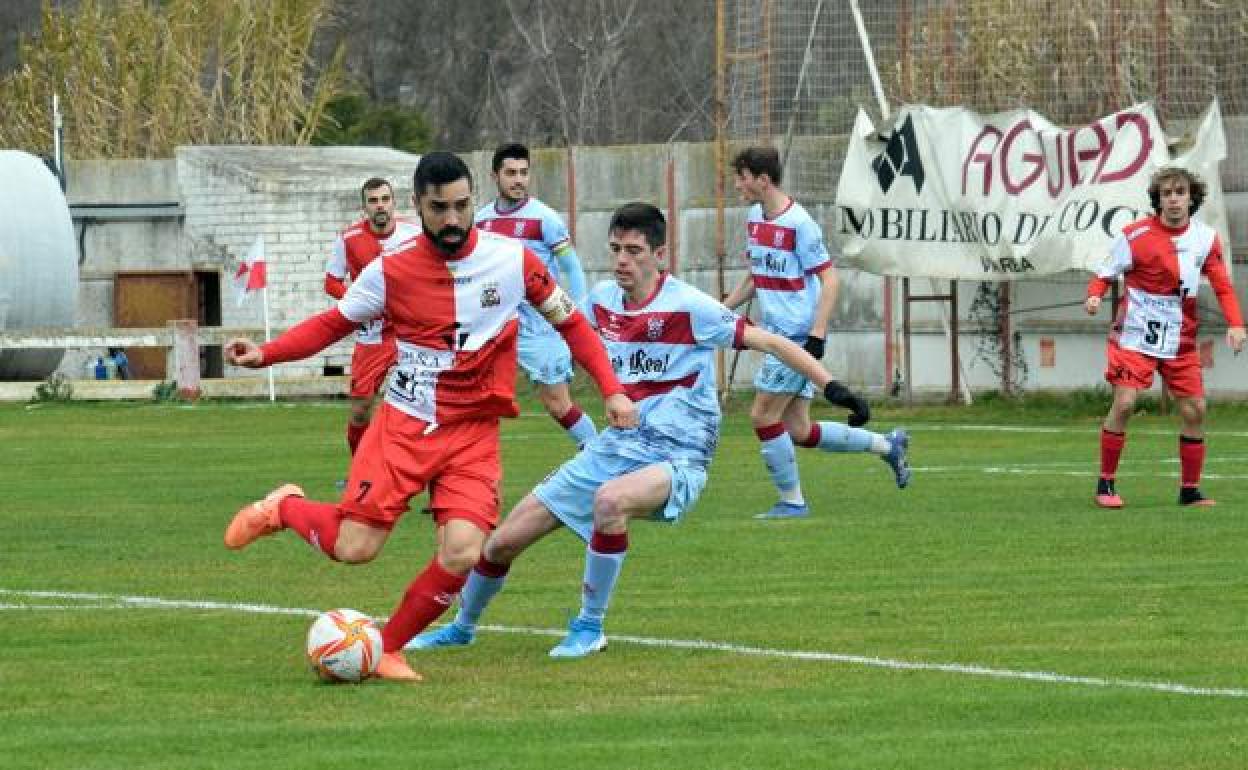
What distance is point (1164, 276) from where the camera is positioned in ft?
53.7

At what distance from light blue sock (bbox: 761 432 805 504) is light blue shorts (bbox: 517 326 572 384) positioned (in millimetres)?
2142

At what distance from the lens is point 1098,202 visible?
2541 centimetres

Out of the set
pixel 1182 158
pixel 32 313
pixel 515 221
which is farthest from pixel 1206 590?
pixel 32 313

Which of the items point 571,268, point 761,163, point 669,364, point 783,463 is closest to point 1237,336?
point 783,463

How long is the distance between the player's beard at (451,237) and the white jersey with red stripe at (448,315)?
0.08m

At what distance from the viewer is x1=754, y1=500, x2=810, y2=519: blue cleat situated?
1605cm

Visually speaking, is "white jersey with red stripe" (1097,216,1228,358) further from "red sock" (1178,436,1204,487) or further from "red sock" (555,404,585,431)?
"red sock" (555,404,585,431)

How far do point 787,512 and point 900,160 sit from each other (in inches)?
446

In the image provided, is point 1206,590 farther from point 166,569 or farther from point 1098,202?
point 1098,202

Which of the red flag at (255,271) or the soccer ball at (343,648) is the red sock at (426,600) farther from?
the red flag at (255,271)

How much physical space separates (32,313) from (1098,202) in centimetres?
1581

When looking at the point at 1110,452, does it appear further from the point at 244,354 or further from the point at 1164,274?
the point at 244,354

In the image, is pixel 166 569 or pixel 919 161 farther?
pixel 919 161

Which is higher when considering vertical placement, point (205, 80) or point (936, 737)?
point (205, 80)
